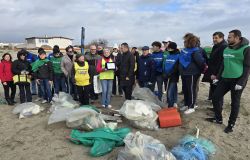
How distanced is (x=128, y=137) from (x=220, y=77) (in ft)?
7.65

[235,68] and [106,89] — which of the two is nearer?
[235,68]

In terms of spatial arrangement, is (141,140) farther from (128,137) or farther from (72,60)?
(72,60)

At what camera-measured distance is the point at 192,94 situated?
594 centimetres

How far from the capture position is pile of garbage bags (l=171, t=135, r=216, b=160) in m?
4.05

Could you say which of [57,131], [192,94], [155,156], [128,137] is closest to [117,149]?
[128,137]

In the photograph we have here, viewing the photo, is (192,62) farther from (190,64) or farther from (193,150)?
(193,150)

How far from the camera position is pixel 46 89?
25.6ft

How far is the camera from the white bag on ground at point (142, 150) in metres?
3.86

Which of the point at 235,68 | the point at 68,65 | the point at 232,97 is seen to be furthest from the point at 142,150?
the point at 68,65

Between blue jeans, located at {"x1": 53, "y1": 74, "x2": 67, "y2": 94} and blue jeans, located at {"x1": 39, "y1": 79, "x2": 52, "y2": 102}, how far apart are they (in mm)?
191

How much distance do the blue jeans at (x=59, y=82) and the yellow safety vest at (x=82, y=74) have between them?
3.05 feet

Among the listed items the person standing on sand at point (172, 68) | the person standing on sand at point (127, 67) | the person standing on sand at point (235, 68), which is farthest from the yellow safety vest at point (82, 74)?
the person standing on sand at point (235, 68)

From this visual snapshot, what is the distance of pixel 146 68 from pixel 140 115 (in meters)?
1.83

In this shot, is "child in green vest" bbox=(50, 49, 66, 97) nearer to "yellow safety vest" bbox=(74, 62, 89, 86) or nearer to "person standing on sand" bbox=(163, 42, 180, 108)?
"yellow safety vest" bbox=(74, 62, 89, 86)
